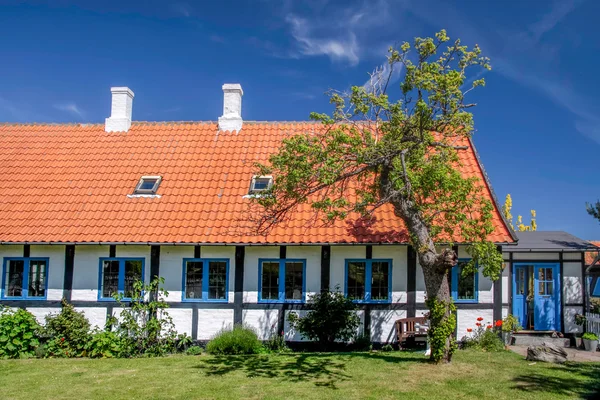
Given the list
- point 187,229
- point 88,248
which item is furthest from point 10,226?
point 187,229

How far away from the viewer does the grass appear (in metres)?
9.59

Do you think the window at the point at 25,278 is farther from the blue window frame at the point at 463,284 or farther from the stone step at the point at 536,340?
the stone step at the point at 536,340

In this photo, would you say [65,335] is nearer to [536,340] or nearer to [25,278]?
[25,278]

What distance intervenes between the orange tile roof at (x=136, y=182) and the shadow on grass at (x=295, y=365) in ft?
9.08

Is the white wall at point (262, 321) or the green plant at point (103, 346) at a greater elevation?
the white wall at point (262, 321)

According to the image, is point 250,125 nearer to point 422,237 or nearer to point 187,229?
point 187,229

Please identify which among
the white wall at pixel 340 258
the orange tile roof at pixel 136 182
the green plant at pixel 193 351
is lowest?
the green plant at pixel 193 351

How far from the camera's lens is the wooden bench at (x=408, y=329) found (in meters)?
13.5

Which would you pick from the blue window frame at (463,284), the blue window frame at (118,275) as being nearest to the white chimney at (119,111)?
the blue window frame at (118,275)

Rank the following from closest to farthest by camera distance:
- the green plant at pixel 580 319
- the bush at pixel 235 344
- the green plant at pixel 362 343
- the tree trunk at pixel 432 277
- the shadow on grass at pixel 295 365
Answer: the shadow on grass at pixel 295 365, the tree trunk at pixel 432 277, the bush at pixel 235 344, the green plant at pixel 362 343, the green plant at pixel 580 319

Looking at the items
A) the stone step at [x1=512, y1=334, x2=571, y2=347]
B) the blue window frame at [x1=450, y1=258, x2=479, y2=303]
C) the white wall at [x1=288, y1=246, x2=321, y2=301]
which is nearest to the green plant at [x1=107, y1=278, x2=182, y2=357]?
the white wall at [x1=288, y1=246, x2=321, y2=301]

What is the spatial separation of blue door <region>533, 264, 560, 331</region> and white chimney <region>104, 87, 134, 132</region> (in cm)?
1340

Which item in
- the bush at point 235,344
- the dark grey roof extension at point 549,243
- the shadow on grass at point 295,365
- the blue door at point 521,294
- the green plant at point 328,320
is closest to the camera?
the shadow on grass at point 295,365

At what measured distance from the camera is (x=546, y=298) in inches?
609
